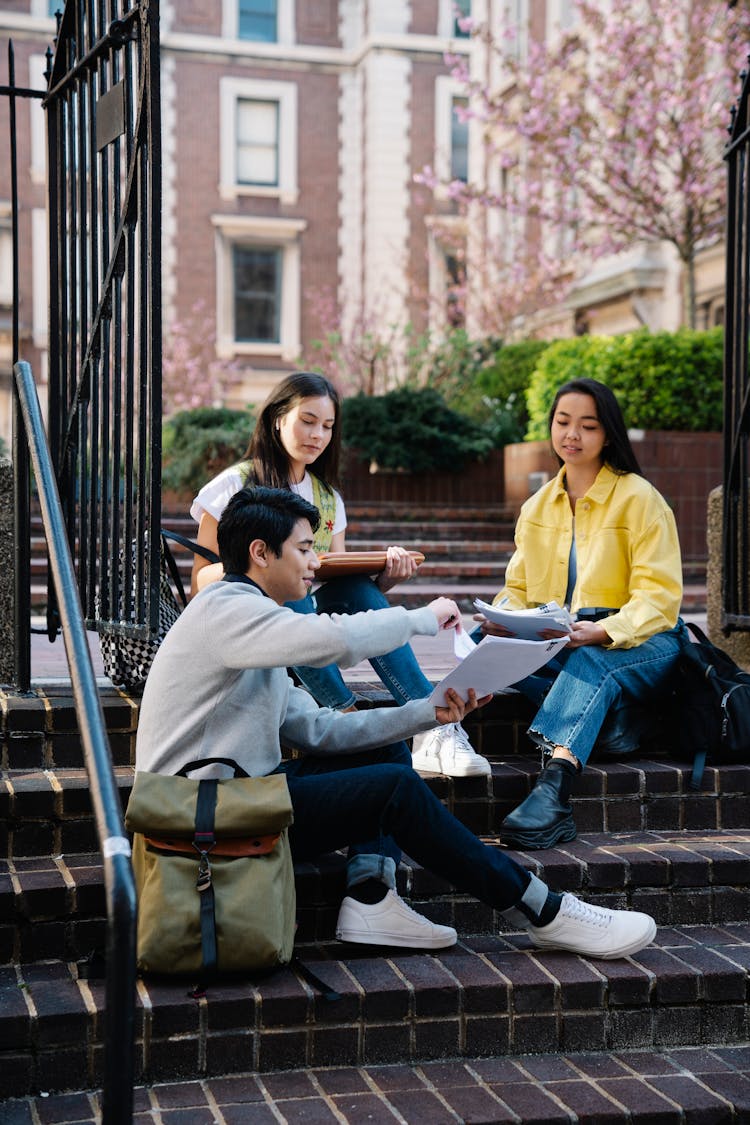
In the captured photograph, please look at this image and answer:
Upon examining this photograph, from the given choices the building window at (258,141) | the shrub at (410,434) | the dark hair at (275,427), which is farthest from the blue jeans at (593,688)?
the building window at (258,141)

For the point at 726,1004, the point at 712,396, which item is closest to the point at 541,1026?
the point at 726,1004

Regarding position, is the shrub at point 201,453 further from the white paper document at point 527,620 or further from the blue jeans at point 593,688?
the white paper document at point 527,620

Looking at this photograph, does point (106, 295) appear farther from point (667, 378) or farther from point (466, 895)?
point (667, 378)

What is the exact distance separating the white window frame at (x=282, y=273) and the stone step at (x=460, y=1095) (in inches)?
962

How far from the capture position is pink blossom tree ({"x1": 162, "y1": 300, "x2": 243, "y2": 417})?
78.6 feet

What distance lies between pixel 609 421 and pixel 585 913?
2001 millimetres

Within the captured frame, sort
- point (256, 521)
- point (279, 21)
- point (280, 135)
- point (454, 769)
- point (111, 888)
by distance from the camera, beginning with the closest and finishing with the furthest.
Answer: point (111, 888), point (256, 521), point (454, 769), point (280, 135), point (279, 21)

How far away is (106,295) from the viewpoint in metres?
4.55

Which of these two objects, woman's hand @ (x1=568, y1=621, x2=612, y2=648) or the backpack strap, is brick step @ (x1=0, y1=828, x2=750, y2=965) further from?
woman's hand @ (x1=568, y1=621, x2=612, y2=648)

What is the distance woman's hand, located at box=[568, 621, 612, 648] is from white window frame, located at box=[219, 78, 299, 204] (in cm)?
2468

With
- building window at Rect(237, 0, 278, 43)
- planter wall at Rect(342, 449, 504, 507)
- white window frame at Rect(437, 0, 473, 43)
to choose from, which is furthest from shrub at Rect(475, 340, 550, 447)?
building window at Rect(237, 0, 278, 43)

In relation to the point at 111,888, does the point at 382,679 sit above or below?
above

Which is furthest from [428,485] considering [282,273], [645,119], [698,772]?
[282,273]

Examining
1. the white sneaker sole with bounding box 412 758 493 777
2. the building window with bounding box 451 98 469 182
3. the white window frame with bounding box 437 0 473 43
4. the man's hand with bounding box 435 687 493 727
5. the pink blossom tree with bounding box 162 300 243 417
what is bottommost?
the white sneaker sole with bounding box 412 758 493 777
